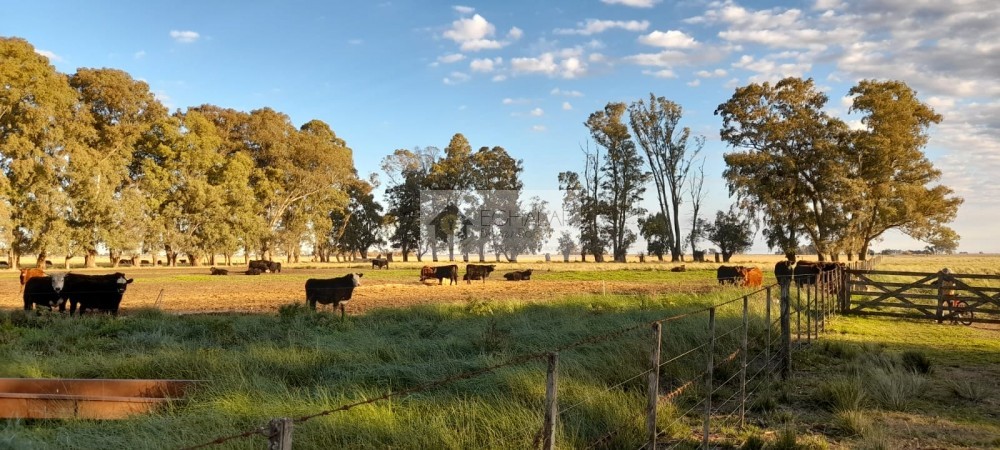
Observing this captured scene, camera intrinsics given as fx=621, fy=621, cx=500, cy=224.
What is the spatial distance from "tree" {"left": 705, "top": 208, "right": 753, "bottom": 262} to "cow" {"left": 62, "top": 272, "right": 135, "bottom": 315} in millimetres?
71440

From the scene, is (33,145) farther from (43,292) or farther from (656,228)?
(656,228)

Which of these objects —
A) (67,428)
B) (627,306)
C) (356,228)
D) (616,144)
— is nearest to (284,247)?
(356,228)

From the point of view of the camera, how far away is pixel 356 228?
85500 millimetres

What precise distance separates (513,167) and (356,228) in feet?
84.1

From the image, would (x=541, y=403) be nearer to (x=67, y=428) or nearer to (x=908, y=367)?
(x=67, y=428)

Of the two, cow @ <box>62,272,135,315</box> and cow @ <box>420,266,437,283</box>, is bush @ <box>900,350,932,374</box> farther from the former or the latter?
cow @ <box>420,266,437,283</box>

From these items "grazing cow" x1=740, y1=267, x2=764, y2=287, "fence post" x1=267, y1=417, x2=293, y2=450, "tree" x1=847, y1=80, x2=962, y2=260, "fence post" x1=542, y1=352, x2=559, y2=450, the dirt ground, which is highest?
"tree" x1=847, y1=80, x2=962, y2=260

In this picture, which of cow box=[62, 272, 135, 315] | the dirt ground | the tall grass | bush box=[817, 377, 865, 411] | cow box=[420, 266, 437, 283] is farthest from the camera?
cow box=[420, 266, 437, 283]

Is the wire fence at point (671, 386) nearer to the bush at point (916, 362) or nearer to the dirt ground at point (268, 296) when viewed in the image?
the bush at point (916, 362)

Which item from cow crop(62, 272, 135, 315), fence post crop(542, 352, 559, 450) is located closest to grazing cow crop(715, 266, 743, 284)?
cow crop(62, 272, 135, 315)

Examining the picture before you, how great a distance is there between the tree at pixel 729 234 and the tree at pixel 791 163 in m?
35.7

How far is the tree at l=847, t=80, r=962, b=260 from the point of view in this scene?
3794cm

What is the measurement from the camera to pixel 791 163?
40.7 m

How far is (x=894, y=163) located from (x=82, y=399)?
4394cm
